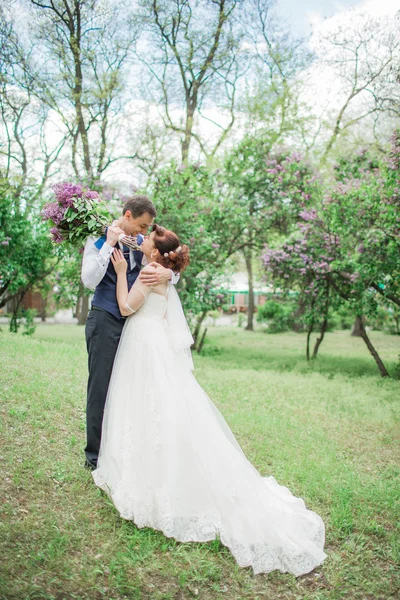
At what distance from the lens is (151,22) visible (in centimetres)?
1634

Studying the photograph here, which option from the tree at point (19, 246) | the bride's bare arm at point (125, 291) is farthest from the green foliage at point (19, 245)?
the bride's bare arm at point (125, 291)

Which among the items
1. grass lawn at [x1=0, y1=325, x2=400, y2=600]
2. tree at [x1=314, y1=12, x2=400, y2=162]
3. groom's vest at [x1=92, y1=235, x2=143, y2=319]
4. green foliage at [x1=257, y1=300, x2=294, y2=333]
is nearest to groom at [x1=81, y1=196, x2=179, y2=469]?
groom's vest at [x1=92, y1=235, x2=143, y2=319]

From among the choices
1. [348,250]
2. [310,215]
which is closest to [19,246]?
[310,215]

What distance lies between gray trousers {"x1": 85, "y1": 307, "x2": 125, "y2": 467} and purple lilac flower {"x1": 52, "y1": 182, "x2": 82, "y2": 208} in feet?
3.17

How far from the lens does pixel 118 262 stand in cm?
380

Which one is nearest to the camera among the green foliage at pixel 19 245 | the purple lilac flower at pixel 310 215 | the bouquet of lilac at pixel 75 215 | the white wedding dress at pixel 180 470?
the white wedding dress at pixel 180 470

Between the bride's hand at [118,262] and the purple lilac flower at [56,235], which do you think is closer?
the bride's hand at [118,262]

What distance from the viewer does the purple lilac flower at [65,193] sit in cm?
406

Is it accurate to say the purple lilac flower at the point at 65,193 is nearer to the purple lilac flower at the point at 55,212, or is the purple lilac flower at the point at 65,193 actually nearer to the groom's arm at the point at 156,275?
the purple lilac flower at the point at 55,212

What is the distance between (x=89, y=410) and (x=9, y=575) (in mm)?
1408

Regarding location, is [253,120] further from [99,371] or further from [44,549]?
[44,549]

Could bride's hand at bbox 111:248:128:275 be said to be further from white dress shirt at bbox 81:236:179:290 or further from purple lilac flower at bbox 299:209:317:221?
purple lilac flower at bbox 299:209:317:221

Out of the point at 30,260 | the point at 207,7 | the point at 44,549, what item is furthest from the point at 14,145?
the point at 44,549

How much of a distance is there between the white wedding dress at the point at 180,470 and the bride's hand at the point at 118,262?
251 millimetres
